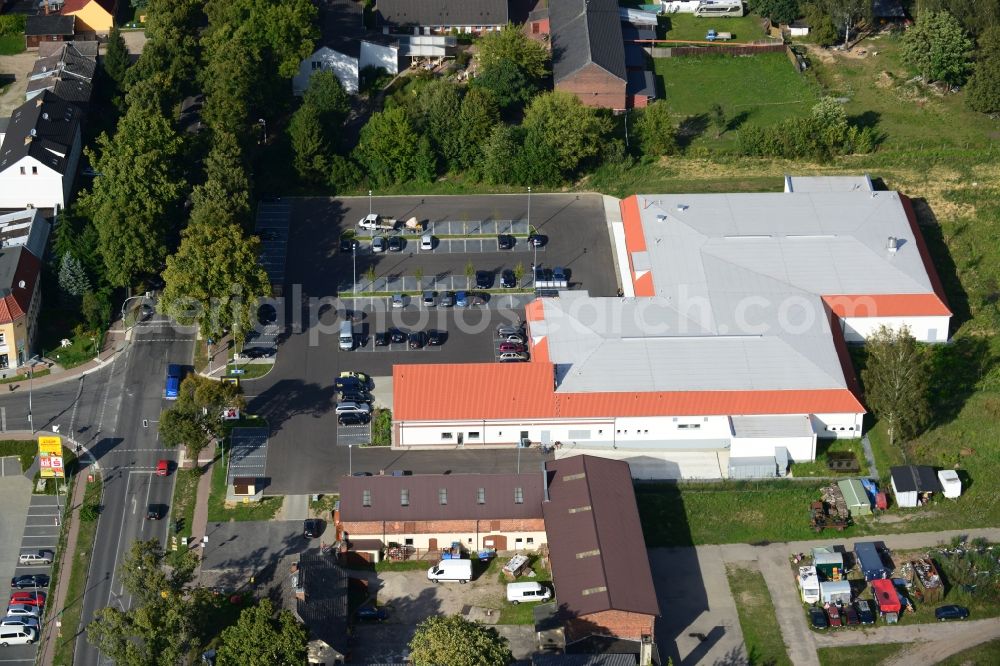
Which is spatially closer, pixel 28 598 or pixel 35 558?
pixel 28 598

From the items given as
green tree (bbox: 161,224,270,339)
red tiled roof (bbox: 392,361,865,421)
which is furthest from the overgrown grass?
red tiled roof (bbox: 392,361,865,421)

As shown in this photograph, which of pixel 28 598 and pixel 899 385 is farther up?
pixel 899 385

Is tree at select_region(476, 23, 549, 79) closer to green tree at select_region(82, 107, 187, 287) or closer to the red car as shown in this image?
green tree at select_region(82, 107, 187, 287)

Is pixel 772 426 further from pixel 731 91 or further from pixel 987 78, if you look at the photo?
pixel 987 78

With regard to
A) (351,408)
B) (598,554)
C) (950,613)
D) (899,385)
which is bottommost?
(950,613)

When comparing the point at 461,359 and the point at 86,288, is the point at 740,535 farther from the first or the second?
the point at 86,288

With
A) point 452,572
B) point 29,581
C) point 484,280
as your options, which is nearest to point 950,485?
point 452,572

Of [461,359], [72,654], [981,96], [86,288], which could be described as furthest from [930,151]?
[72,654]
